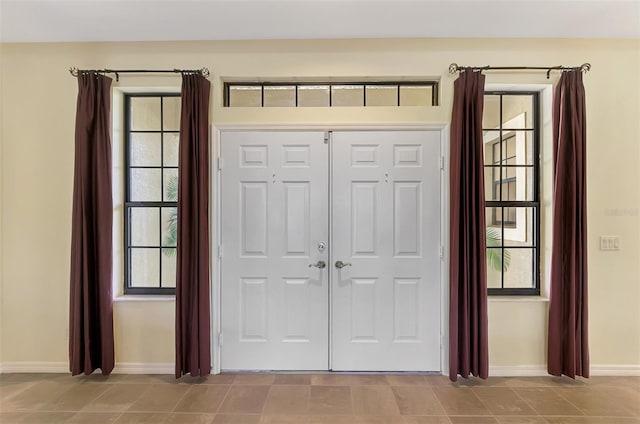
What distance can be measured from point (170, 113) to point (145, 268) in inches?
56.7

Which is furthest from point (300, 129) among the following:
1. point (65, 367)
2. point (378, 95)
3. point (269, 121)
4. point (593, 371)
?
point (593, 371)

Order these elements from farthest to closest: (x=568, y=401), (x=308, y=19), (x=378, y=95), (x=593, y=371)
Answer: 1. (x=378, y=95)
2. (x=593, y=371)
3. (x=308, y=19)
4. (x=568, y=401)

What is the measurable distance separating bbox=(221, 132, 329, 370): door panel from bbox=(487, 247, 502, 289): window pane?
148 centimetres

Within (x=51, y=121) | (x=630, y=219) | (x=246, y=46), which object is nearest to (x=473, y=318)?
(x=630, y=219)

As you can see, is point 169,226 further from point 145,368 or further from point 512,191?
point 512,191

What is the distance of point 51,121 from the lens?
9.67 feet

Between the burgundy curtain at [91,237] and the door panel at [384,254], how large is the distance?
189 cm

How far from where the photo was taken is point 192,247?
110 inches

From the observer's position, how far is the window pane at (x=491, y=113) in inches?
122

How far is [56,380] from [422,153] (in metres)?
3.59

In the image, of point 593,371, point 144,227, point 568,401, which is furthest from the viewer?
point 144,227

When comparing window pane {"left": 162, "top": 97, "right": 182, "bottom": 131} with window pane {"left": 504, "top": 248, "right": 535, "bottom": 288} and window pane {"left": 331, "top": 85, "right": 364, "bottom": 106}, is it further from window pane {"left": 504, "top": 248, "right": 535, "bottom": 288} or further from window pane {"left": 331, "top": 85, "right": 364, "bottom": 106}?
window pane {"left": 504, "top": 248, "right": 535, "bottom": 288}

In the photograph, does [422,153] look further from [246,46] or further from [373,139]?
[246,46]

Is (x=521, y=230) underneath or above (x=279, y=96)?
underneath
